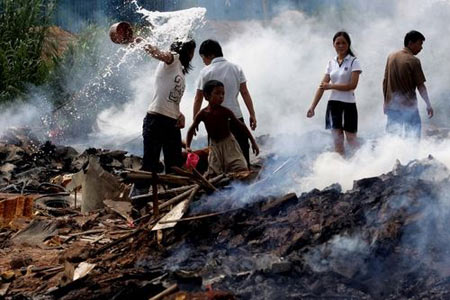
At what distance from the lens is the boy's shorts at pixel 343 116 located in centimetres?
721

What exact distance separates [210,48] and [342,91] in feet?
4.99

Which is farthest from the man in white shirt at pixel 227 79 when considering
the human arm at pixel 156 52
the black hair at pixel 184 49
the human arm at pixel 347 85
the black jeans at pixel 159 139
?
the human arm at pixel 347 85

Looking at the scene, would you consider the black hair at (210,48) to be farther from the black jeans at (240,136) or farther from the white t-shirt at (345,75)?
the white t-shirt at (345,75)

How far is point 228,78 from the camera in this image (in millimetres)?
6875

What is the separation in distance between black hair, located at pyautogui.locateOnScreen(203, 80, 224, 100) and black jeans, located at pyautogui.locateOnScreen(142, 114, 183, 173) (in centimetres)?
42

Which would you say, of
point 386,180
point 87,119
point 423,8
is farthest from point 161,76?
point 423,8

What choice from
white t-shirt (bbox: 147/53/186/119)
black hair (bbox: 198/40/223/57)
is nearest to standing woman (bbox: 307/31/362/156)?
black hair (bbox: 198/40/223/57)

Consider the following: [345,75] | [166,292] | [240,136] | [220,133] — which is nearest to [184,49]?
[220,133]

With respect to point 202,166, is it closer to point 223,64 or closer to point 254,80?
point 223,64

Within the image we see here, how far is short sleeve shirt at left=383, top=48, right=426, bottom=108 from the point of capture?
7.55 m

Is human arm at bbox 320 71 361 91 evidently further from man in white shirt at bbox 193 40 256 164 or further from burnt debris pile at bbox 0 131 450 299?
burnt debris pile at bbox 0 131 450 299

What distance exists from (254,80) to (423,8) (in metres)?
5.14

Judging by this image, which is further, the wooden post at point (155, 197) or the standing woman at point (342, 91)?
the standing woman at point (342, 91)

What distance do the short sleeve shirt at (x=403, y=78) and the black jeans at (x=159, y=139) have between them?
2697 millimetres
